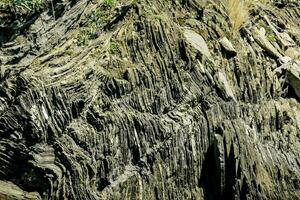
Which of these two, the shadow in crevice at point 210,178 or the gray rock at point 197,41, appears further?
the gray rock at point 197,41

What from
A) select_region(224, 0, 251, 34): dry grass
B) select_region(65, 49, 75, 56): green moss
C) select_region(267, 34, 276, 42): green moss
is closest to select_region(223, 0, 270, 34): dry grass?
select_region(224, 0, 251, 34): dry grass

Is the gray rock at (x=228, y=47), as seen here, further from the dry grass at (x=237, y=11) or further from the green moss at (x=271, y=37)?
the green moss at (x=271, y=37)

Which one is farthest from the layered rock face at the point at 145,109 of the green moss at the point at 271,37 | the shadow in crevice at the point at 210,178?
the green moss at the point at 271,37

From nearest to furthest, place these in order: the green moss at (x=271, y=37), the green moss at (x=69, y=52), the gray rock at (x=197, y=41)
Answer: the green moss at (x=69, y=52) < the gray rock at (x=197, y=41) < the green moss at (x=271, y=37)

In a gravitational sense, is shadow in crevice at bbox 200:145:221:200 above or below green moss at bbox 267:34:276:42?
below

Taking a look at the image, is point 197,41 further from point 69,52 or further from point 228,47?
point 69,52

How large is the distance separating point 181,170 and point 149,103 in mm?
1350

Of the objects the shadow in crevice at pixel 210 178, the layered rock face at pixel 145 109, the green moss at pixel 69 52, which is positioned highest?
the green moss at pixel 69 52

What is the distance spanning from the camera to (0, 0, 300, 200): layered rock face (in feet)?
35.1

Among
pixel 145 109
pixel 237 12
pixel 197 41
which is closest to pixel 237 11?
pixel 237 12

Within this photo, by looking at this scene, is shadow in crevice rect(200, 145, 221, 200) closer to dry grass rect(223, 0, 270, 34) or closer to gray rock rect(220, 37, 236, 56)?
gray rock rect(220, 37, 236, 56)

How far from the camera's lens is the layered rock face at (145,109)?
422 inches

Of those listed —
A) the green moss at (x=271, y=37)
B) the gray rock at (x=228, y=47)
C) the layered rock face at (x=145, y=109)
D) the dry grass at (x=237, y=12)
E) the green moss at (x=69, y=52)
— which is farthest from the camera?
the green moss at (x=271, y=37)

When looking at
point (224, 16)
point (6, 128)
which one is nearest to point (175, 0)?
point (224, 16)
